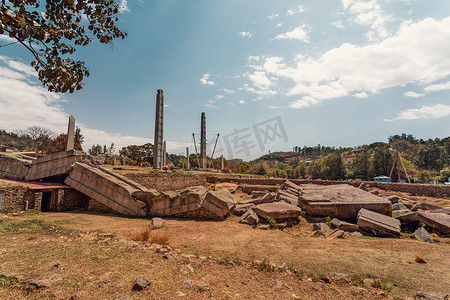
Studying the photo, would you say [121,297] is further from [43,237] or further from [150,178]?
[150,178]

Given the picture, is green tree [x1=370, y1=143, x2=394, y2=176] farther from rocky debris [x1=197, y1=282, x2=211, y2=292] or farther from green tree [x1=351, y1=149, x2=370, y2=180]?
rocky debris [x1=197, y1=282, x2=211, y2=292]

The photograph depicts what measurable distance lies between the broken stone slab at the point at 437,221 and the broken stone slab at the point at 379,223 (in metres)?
Answer: 0.76

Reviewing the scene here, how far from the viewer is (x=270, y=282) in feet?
12.6

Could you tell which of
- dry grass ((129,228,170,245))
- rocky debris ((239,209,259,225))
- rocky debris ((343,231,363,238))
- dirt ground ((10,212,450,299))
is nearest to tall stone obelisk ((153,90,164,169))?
dirt ground ((10,212,450,299))

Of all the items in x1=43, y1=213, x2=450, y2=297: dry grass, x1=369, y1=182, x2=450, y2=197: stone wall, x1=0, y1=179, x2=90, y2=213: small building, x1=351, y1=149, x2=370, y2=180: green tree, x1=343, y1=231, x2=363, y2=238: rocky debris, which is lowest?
x1=343, y1=231, x2=363, y2=238: rocky debris

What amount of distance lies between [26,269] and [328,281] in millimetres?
5450

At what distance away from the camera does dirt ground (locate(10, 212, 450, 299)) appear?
4176mm

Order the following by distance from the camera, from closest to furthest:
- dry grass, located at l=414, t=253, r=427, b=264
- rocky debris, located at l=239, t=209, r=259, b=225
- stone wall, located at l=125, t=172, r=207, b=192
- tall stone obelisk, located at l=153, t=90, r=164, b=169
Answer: dry grass, located at l=414, t=253, r=427, b=264
rocky debris, located at l=239, t=209, r=259, b=225
stone wall, located at l=125, t=172, r=207, b=192
tall stone obelisk, located at l=153, t=90, r=164, b=169

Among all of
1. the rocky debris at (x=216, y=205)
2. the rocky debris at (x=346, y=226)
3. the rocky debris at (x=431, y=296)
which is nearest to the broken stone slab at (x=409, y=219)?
the rocky debris at (x=346, y=226)

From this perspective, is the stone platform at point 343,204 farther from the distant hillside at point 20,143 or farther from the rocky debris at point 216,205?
the distant hillside at point 20,143

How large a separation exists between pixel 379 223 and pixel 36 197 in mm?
13750

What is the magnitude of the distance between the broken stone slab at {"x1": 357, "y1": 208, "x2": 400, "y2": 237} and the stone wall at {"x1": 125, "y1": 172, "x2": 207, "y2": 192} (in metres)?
12.8

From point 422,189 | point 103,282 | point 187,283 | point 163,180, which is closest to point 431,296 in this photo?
point 187,283

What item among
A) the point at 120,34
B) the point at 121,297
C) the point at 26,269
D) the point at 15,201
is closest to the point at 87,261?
the point at 26,269
